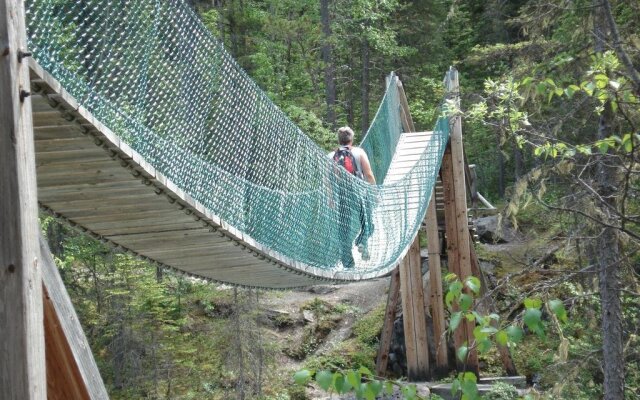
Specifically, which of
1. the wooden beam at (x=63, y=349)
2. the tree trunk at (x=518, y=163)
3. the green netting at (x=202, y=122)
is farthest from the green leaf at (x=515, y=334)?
the tree trunk at (x=518, y=163)

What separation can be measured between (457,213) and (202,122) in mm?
5836

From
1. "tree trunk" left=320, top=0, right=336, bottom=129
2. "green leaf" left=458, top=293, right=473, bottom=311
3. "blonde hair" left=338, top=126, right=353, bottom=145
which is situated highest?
"tree trunk" left=320, top=0, right=336, bottom=129

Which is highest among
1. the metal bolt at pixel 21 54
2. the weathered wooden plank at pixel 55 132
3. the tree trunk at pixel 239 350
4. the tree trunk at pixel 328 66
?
the tree trunk at pixel 328 66

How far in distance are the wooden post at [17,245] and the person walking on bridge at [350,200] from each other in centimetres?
338

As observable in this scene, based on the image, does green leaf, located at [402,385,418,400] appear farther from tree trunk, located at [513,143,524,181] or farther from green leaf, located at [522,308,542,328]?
tree trunk, located at [513,143,524,181]

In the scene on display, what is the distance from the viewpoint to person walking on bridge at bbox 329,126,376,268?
5246 mm

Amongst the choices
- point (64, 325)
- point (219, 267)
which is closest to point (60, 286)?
point (64, 325)

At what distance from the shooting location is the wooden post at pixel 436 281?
935 cm

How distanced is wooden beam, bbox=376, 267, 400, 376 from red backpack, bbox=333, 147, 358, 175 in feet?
13.6

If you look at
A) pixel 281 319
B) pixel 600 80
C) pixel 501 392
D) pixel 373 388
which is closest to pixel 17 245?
pixel 373 388

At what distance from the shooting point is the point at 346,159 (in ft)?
18.5

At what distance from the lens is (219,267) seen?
4.07 metres

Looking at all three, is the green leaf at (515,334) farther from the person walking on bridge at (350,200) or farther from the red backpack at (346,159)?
the red backpack at (346,159)

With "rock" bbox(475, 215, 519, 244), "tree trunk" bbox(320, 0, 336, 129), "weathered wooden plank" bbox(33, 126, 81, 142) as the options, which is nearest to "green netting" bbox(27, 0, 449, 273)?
"weathered wooden plank" bbox(33, 126, 81, 142)
